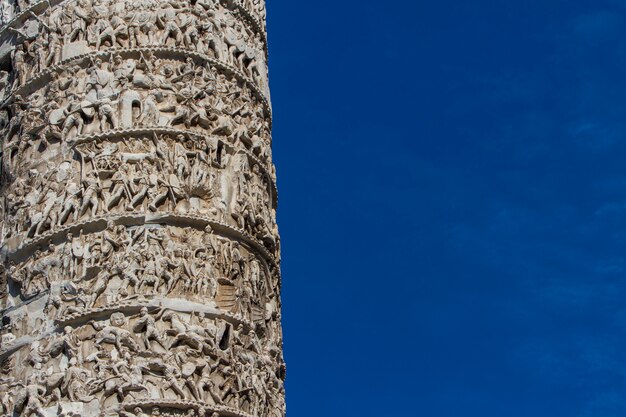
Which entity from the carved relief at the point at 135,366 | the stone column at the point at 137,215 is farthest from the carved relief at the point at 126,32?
the carved relief at the point at 135,366

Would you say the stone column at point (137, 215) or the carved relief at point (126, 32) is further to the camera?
the carved relief at point (126, 32)

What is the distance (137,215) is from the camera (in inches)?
302

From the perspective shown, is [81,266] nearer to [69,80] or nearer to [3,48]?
[69,80]

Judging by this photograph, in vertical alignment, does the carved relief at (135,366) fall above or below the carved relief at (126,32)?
below

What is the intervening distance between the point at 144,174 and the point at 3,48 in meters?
2.11

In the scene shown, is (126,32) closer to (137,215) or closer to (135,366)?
(137,215)

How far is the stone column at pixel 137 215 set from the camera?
728 cm

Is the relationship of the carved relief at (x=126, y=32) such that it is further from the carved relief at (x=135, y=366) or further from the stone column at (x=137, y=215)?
the carved relief at (x=135, y=366)

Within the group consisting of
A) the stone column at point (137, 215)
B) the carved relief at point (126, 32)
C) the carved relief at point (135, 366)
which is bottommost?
the carved relief at point (135, 366)

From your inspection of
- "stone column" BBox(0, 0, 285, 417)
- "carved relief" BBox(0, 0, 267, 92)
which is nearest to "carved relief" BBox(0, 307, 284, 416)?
"stone column" BBox(0, 0, 285, 417)

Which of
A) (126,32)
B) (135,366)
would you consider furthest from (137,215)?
(126,32)

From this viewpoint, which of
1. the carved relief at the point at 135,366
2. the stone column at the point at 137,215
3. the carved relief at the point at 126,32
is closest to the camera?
the carved relief at the point at 135,366

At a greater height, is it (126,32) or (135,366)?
(126,32)

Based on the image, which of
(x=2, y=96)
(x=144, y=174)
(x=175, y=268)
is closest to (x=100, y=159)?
(x=144, y=174)
